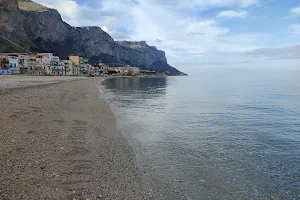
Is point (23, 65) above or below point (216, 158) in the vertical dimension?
above

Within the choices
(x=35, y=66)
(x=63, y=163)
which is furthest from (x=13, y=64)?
(x=63, y=163)

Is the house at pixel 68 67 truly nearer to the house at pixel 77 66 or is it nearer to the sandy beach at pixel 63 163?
the house at pixel 77 66

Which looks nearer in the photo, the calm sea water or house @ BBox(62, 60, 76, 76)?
the calm sea water

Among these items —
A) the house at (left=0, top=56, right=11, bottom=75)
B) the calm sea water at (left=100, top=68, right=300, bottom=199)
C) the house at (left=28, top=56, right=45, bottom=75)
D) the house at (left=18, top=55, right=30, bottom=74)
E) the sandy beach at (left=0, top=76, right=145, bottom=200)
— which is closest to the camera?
the sandy beach at (left=0, top=76, right=145, bottom=200)

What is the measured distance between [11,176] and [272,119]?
20.6 meters

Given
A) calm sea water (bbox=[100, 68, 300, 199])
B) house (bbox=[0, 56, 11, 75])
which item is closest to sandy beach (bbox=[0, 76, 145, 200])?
calm sea water (bbox=[100, 68, 300, 199])

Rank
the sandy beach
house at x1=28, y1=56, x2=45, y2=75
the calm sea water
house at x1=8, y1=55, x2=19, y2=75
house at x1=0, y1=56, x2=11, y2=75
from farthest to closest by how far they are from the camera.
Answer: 1. house at x1=28, y1=56, x2=45, y2=75
2. house at x1=8, y1=55, x2=19, y2=75
3. house at x1=0, y1=56, x2=11, y2=75
4. the calm sea water
5. the sandy beach

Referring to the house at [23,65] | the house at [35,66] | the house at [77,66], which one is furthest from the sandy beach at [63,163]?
the house at [77,66]

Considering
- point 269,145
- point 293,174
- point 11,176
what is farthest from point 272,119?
point 11,176

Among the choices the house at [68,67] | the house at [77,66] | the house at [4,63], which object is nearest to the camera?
the house at [4,63]

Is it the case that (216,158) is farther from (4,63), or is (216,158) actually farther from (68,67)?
(68,67)

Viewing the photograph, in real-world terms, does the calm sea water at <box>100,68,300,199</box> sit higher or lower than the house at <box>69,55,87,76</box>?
lower

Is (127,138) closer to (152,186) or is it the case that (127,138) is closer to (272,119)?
(152,186)

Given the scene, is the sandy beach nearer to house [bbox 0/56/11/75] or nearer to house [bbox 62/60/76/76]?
house [bbox 0/56/11/75]
